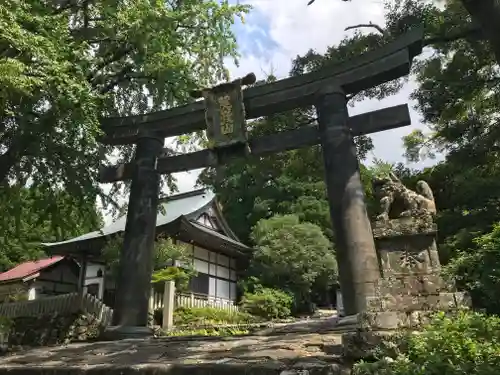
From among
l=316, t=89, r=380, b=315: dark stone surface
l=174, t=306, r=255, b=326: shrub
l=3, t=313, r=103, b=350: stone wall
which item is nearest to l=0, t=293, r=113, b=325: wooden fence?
l=3, t=313, r=103, b=350: stone wall

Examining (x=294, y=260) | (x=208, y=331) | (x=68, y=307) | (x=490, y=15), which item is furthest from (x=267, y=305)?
(x=490, y=15)

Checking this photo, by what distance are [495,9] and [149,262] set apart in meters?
7.96

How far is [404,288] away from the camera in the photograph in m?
5.06

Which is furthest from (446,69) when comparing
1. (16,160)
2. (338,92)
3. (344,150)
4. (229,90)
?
(16,160)

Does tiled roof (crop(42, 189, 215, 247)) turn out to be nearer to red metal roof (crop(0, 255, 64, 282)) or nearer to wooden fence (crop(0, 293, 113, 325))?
red metal roof (crop(0, 255, 64, 282))

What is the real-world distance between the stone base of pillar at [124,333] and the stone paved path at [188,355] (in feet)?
1.94

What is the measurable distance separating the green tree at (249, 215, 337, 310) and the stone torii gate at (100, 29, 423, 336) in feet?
34.4

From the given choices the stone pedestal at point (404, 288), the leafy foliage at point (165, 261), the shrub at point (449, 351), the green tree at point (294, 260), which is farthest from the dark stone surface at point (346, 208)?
the green tree at point (294, 260)

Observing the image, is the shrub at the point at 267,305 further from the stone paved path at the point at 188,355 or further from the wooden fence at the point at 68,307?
the stone paved path at the point at 188,355

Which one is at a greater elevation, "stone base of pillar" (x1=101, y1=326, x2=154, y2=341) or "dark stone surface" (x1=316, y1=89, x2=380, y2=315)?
"dark stone surface" (x1=316, y1=89, x2=380, y2=315)

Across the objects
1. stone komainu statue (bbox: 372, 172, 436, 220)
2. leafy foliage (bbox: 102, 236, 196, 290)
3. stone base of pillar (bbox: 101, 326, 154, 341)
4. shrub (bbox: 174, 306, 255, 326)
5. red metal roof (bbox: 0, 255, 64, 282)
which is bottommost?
stone base of pillar (bbox: 101, 326, 154, 341)

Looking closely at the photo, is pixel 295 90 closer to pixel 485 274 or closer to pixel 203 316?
pixel 485 274

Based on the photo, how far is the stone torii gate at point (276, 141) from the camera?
788 cm

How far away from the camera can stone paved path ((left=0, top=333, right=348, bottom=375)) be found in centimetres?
476
